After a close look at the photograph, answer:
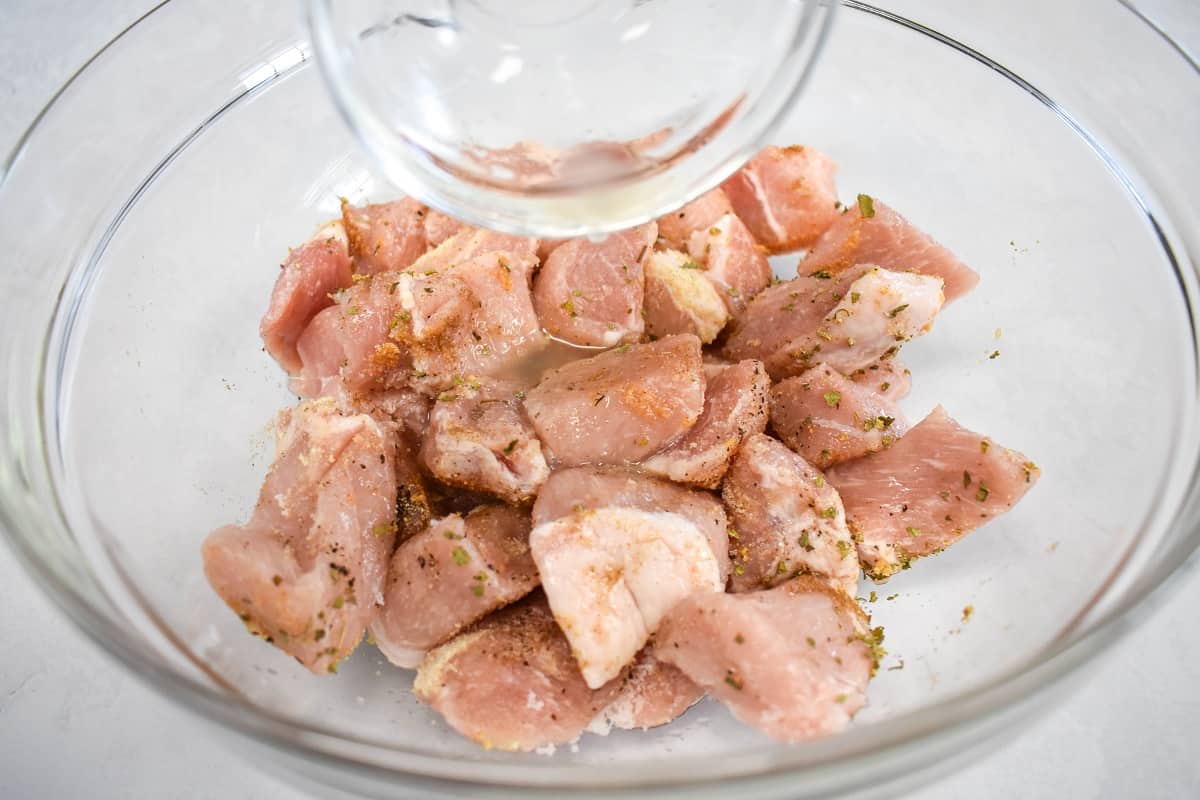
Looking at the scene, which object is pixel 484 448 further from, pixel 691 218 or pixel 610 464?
pixel 691 218

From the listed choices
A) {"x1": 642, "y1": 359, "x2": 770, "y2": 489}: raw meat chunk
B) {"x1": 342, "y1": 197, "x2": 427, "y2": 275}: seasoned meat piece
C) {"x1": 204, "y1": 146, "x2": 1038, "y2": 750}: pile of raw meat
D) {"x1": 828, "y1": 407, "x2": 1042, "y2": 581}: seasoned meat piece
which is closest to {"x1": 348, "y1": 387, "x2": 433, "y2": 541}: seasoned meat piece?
{"x1": 204, "y1": 146, "x2": 1038, "y2": 750}: pile of raw meat

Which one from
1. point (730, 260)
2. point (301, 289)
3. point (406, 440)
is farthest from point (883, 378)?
point (301, 289)

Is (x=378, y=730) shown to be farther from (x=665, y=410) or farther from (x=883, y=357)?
(x=883, y=357)

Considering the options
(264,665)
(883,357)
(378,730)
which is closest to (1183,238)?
(883,357)

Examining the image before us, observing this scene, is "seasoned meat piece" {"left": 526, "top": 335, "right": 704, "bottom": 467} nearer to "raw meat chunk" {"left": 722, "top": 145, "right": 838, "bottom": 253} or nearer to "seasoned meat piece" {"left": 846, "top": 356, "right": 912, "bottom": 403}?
"seasoned meat piece" {"left": 846, "top": 356, "right": 912, "bottom": 403}

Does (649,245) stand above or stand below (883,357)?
above

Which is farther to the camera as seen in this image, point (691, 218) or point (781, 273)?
point (781, 273)

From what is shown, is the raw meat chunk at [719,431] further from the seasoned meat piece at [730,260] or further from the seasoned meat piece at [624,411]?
the seasoned meat piece at [730,260]
